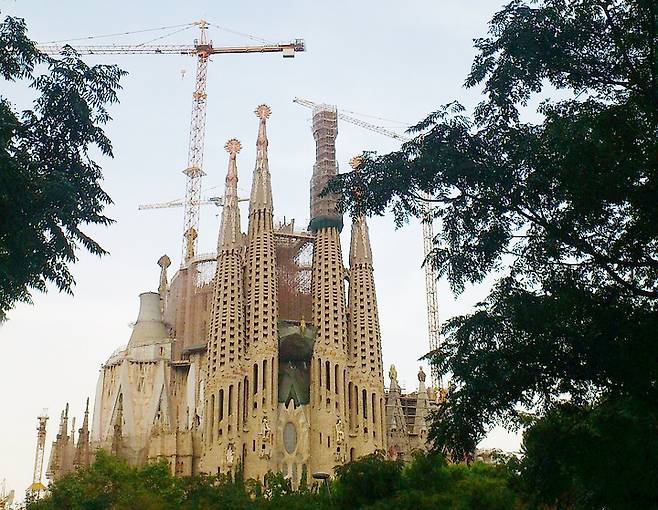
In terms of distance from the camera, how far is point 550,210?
16.0m

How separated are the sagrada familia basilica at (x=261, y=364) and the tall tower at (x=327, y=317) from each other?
0.09 metres

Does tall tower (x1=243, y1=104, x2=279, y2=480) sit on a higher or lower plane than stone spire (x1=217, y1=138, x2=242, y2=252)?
lower

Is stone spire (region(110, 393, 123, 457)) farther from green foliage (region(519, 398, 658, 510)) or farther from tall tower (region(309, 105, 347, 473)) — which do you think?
green foliage (region(519, 398, 658, 510))

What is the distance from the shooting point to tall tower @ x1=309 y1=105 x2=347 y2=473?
58.7m

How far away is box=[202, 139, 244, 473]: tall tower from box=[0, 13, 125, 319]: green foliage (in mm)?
42052

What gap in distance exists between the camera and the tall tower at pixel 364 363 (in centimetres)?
6000

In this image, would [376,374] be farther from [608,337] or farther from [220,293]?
[608,337]

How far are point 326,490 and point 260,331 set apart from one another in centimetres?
2834

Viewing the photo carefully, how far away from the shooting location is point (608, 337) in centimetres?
1477

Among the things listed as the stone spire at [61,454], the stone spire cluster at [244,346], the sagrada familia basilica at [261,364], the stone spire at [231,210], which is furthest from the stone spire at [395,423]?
the stone spire at [61,454]

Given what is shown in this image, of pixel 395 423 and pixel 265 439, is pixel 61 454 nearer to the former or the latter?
pixel 265 439

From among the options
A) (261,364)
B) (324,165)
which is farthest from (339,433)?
(324,165)

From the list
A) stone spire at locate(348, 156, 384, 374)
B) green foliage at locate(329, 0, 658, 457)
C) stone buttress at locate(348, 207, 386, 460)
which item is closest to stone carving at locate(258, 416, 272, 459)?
stone buttress at locate(348, 207, 386, 460)

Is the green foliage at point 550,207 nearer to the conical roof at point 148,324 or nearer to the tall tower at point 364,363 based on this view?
the tall tower at point 364,363
